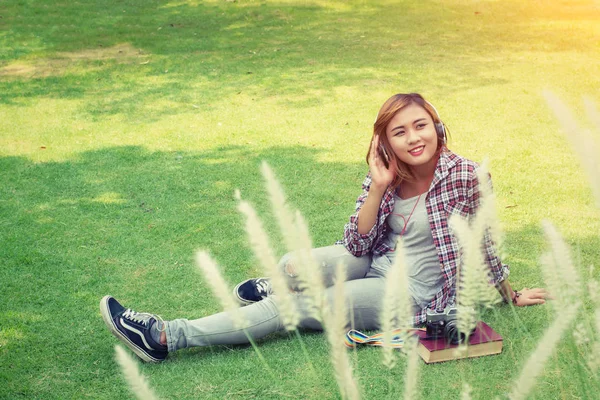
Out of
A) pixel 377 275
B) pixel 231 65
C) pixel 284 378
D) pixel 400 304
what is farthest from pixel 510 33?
pixel 400 304

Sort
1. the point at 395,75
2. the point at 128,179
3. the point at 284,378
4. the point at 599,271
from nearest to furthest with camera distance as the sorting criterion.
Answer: the point at 284,378
the point at 599,271
the point at 128,179
the point at 395,75

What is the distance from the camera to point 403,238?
9.43 ft

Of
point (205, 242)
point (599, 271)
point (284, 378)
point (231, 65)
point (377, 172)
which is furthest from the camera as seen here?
point (231, 65)

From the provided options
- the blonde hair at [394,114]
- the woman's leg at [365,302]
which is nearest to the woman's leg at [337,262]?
the woman's leg at [365,302]

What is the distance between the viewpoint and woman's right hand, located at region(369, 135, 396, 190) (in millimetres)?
2789

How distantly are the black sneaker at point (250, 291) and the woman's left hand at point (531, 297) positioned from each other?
112 centimetres

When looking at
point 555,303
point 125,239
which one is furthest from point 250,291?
point 555,303

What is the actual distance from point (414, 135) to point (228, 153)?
2.95 m

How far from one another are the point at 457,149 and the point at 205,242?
227 centimetres

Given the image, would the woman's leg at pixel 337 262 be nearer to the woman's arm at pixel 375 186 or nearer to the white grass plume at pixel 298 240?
the woman's arm at pixel 375 186

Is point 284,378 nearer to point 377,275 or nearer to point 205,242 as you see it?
point 377,275

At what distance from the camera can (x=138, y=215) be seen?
439 centimetres

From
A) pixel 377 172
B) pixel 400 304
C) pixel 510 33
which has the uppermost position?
pixel 400 304

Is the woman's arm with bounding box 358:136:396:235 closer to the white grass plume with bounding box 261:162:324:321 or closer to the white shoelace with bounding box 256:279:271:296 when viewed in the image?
the white shoelace with bounding box 256:279:271:296
